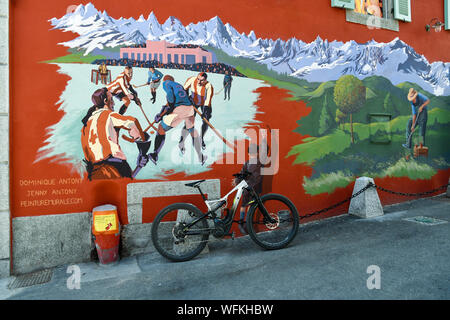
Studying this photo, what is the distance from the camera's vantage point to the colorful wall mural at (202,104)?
4598 millimetres

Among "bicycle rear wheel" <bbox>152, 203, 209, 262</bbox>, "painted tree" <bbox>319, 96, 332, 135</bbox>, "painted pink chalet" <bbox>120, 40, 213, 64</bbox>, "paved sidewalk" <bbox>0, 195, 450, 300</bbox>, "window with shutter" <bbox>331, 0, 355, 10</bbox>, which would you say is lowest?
"paved sidewalk" <bbox>0, 195, 450, 300</bbox>

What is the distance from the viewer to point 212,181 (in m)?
5.39

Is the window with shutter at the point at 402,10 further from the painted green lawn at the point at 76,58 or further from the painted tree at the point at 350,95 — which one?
the painted green lawn at the point at 76,58

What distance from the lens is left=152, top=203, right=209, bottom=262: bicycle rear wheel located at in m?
4.55

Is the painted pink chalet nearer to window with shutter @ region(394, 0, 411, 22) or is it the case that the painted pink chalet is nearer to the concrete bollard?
the concrete bollard

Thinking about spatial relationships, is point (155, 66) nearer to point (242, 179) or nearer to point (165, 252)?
point (242, 179)

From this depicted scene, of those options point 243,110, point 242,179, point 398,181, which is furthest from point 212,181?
point 398,181

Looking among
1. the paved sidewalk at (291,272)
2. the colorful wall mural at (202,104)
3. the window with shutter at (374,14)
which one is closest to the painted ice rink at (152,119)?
the colorful wall mural at (202,104)

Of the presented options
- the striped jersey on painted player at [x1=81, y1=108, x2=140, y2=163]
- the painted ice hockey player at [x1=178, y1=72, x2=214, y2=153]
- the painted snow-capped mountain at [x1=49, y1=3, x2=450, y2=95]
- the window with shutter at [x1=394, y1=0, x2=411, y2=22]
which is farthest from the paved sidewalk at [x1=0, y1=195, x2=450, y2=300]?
the window with shutter at [x1=394, y1=0, x2=411, y2=22]

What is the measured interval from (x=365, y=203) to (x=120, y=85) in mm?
4889

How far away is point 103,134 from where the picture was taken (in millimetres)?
4797

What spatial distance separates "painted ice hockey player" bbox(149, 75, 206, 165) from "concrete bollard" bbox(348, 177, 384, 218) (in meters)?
3.34

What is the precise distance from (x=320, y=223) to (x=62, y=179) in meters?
4.46

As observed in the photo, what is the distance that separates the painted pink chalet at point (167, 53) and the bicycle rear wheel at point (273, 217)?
96.8 inches
